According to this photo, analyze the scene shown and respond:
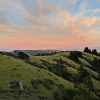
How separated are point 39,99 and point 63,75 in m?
55.2

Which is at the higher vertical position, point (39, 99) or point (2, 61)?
point (2, 61)

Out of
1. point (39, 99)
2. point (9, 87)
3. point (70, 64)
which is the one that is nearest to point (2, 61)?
point (9, 87)

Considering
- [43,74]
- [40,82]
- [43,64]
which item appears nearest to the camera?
[40,82]

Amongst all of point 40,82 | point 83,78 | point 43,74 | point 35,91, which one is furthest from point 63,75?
point 35,91

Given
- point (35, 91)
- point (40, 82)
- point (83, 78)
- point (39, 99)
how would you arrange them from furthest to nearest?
point (83, 78) → point (40, 82) → point (35, 91) → point (39, 99)

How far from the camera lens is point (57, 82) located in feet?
455

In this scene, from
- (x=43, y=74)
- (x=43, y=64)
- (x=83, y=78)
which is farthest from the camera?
(x=43, y=64)

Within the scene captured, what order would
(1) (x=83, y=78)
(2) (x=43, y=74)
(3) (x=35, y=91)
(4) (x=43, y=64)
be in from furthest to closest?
(4) (x=43, y=64) → (1) (x=83, y=78) → (2) (x=43, y=74) → (3) (x=35, y=91)

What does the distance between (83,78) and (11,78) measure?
44.8m

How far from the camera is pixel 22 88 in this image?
381 feet

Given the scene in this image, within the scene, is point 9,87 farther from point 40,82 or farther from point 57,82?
point 57,82

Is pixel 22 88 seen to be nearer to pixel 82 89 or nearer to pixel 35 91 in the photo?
pixel 35 91

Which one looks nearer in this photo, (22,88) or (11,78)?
(22,88)

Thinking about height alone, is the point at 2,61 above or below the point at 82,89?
above
